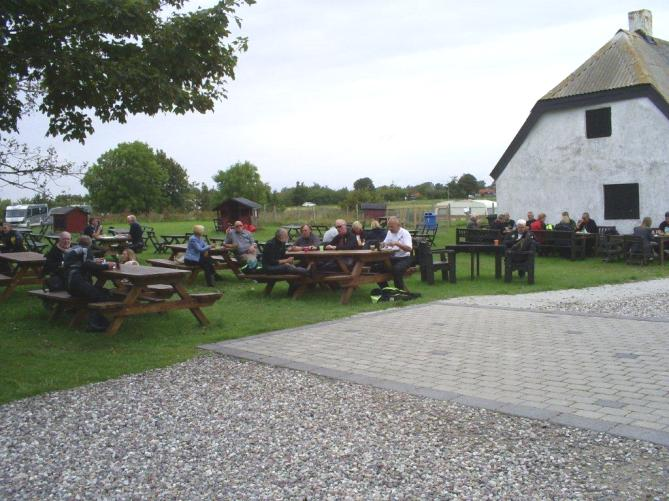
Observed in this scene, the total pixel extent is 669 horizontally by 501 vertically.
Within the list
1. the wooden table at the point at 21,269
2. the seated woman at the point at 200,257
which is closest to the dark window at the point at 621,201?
the seated woman at the point at 200,257

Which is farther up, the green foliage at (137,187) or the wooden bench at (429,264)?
the green foliage at (137,187)

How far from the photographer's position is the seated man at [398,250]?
12.7 m

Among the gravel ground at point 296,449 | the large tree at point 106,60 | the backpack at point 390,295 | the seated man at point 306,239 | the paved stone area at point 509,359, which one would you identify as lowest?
the gravel ground at point 296,449

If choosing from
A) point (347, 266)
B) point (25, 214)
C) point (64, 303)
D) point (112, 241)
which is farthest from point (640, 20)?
point (25, 214)

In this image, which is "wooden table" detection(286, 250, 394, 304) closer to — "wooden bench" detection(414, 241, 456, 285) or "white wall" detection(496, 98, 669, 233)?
"wooden bench" detection(414, 241, 456, 285)

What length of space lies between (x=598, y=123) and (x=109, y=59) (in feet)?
65.7

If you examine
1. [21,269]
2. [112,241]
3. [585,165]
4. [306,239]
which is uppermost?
[585,165]

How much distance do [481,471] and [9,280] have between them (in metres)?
10.7

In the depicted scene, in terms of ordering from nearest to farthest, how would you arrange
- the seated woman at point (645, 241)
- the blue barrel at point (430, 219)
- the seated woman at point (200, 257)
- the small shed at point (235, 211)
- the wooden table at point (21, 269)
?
1. the wooden table at point (21, 269)
2. the seated woman at point (200, 257)
3. the seated woman at point (645, 241)
4. the blue barrel at point (430, 219)
5. the small shed at point (235, 211)

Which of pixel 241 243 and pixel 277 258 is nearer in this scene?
pixel 277 258

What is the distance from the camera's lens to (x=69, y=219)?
4531cm

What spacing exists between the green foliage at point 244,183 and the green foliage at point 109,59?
78117mm

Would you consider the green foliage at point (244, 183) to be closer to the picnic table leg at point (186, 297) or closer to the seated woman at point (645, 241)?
the seated woman at point (645, 241)

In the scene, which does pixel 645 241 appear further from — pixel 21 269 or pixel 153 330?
pixel 21 269
